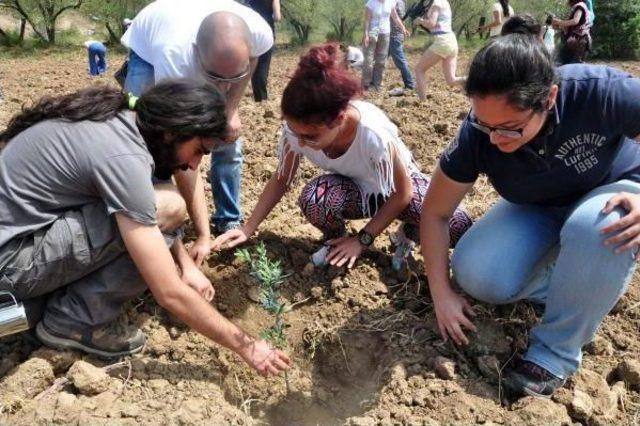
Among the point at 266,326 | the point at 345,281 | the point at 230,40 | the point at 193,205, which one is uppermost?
the point at 230,40

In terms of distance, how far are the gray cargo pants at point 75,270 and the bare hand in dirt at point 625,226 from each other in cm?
160

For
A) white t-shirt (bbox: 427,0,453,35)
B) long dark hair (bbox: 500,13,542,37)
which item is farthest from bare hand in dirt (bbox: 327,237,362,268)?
white t-shirt (bbox: 427,0,453,35)

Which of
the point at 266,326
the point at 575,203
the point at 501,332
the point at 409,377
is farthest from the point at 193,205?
the point at 575,203

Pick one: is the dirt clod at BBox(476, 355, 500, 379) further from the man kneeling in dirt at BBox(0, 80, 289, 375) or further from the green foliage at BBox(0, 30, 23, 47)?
the green foliage at BBox(0, 30, 23, 47)

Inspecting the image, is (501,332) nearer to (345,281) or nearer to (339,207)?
(345,281)

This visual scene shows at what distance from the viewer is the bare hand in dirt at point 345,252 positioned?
8.85ft

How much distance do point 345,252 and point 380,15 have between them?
17.6ft

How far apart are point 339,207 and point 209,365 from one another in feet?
3.01

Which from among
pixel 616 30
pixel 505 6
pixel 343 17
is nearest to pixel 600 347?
pixel 505 6

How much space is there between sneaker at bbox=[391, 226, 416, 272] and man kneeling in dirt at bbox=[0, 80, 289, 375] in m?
0.90

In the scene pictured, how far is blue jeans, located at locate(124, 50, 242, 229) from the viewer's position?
279 cm

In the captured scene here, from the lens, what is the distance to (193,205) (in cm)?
271

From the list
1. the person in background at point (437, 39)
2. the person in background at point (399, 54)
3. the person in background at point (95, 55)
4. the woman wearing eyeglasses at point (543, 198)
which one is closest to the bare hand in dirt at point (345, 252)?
the woman wearing eyeglasses at point (543, 198)

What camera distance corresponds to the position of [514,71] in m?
1.71
